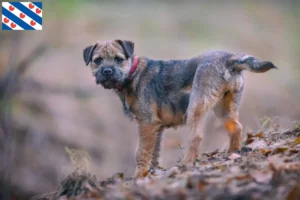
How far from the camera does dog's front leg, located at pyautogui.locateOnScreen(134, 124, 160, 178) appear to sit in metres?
9.29

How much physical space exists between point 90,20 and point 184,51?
4486 millimetres

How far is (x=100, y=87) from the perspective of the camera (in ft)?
65.5

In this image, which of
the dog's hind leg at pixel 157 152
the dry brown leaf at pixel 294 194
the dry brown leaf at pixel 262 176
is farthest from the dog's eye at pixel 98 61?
the dry brown leaf at pixel 294 194

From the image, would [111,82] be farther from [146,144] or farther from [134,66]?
[146,144]

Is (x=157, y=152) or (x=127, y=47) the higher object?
(x=127, y=47)

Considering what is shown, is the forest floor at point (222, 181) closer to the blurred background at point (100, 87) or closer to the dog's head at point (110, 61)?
the blurred background at point (100, 87)

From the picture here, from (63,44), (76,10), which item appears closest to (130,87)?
(63,44)

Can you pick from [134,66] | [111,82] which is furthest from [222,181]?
[134,66]

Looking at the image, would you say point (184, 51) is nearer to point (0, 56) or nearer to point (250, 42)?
point (250, 42)

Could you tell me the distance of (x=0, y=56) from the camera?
1914cm

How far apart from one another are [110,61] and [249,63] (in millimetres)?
2450

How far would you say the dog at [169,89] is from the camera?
8.62 meters

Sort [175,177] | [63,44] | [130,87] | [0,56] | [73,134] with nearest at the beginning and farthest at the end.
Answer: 1. [175,177]
2. [130,87]
3. [73,134]
4. [0,56]
5. [63,44]

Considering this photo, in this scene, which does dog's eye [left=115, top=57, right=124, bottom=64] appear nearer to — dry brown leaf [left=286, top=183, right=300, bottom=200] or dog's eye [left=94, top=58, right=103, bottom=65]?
dog's eye [left=94, top=58, right=103, bottom=65]
